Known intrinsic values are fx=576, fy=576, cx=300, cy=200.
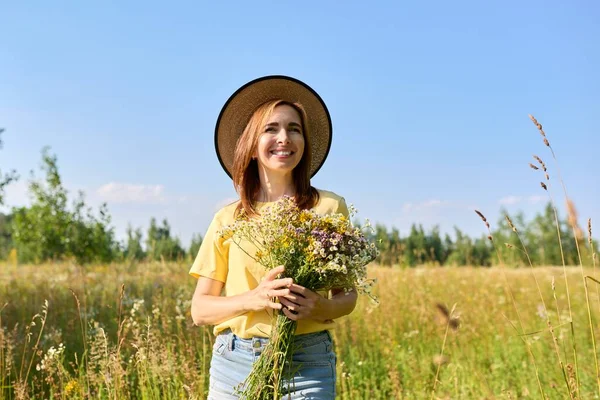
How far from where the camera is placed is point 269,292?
85.2 inches

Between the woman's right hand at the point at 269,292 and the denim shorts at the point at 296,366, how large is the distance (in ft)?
0.66

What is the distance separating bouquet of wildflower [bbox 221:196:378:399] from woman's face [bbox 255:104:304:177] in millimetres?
490

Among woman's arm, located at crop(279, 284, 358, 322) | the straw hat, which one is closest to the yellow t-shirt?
woman's arm, located at crop(279, 284, 358, 322)

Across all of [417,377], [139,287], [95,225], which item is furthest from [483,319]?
[95,225]

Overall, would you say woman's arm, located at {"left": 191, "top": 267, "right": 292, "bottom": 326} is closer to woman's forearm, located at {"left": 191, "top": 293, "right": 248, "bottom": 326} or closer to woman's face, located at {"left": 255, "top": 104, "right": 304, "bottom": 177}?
woman's forearm, located at {"left": 191, "top": 293, "right": 248, "bottom": 326}

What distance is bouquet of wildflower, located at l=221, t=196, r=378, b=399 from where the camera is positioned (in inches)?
84.3

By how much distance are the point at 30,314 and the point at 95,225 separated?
500 inches

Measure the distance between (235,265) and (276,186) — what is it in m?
0.44

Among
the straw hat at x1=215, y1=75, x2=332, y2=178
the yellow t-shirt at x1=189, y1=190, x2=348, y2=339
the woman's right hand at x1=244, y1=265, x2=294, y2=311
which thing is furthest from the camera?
the straw hat at x1=215, y1=75, x2=332, y2=178

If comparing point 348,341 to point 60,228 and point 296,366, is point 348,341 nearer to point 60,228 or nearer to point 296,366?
point 296,366

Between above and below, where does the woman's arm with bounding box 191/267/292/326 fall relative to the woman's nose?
below

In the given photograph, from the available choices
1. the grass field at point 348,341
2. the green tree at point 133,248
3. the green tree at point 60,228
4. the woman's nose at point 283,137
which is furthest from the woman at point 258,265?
the green tree at point 60,228

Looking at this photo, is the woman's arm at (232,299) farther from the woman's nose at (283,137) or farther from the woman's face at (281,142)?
the woman's nose at (283,137)

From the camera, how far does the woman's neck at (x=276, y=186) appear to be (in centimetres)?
282
